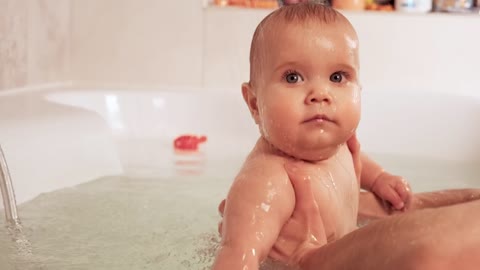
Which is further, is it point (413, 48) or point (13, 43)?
point (413, 48)

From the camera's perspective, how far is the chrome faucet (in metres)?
1.17

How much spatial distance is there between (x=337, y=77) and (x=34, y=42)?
4.76ft

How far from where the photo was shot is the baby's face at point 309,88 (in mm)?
940

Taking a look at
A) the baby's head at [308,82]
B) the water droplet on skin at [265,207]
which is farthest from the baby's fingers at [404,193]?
the water droplet on skin at [265,207]

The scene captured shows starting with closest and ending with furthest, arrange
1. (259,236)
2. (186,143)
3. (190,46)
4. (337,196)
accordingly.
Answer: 1. (259,236)
2. (337,196)
3. (186,143)
4. (190,46)

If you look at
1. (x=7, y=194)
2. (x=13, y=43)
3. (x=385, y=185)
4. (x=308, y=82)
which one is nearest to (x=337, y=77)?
(x=308, y=82)

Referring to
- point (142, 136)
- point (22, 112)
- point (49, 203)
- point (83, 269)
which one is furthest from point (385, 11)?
point (83, 269)

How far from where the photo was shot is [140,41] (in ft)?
7.98

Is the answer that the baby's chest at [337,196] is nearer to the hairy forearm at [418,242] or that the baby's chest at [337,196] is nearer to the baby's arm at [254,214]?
the baby's arm at [254,214]

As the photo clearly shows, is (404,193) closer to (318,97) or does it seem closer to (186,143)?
(318,97)

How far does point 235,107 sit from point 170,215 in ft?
2.98

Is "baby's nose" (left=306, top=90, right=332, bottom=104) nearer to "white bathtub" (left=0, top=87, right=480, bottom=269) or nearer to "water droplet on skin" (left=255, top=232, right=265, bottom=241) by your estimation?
"water droplet on skin" (left=255, top=232, right=265, bottom=241)

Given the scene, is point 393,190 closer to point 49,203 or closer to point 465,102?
point 49,203

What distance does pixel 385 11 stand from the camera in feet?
7.81
